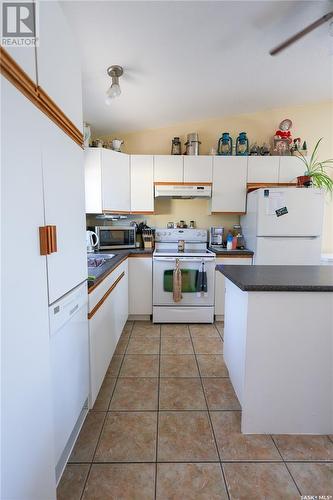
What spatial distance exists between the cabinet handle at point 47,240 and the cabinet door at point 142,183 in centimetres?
Answer: 211

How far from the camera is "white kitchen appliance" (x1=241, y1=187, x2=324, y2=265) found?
101 inches

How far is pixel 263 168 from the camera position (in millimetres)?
2883

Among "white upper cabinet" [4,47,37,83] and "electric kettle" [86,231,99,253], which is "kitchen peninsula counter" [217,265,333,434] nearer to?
"white upper cabinet" [4,47,37,83]

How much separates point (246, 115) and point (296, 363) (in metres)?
3.11

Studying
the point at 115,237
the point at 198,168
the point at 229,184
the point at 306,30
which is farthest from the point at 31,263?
the point at 229,184

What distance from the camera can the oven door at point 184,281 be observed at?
8.91 feet

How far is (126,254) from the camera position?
8.71 ft

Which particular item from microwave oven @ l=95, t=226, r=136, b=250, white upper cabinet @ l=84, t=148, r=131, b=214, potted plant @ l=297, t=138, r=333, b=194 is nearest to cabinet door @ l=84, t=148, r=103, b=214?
white upper cabinet @ l=84, t=148, r=131, b=214

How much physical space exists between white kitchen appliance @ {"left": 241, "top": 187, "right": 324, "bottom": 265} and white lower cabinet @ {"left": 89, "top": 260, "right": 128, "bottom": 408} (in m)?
1.62

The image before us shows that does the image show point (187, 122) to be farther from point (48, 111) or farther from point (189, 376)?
point (189, 376)

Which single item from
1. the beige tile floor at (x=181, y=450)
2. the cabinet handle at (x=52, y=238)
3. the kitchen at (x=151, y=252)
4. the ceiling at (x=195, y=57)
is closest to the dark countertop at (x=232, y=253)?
the kitchen at (x=151, y=252)

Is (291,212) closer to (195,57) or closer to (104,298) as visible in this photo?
(195,57)

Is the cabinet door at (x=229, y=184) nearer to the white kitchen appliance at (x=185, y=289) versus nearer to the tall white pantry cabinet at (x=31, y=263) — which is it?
A: the white kitchen appliance at (x=185, y=289)

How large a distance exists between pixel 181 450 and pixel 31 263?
127 cm
